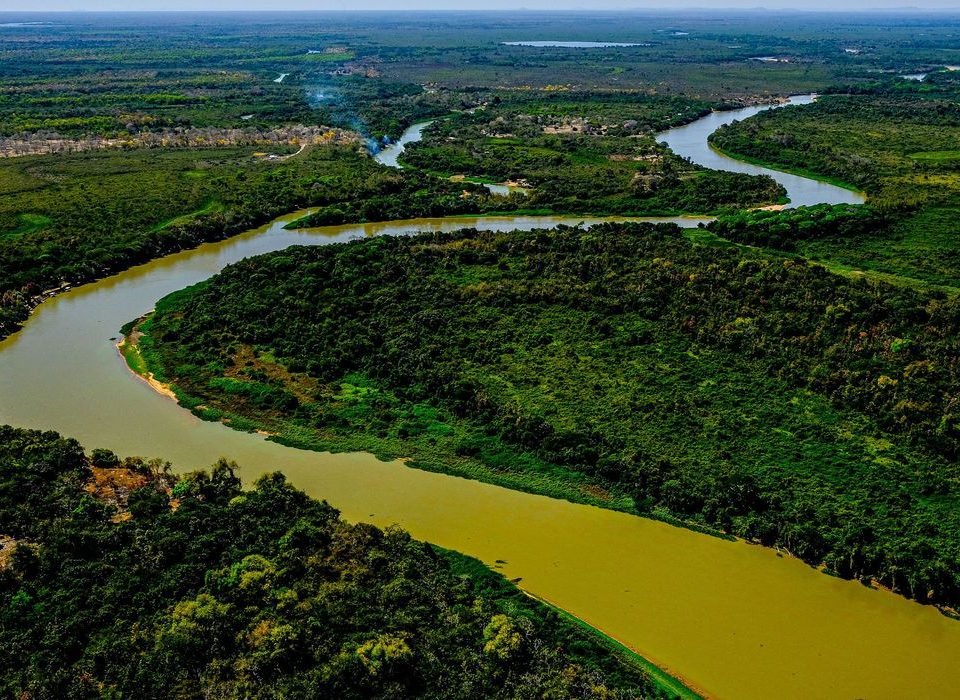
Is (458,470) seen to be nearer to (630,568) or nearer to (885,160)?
(630,568)

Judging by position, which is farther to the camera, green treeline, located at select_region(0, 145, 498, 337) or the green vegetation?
the green vegetation

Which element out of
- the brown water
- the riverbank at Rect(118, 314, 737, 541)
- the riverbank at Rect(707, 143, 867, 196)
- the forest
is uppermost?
the riverbank at Rect(707, 143, 867, 196)

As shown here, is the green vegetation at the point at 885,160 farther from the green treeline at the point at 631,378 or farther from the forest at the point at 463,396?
the green treeline at the point at 631,378

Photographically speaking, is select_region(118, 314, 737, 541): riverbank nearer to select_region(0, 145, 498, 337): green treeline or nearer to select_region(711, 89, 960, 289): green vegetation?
select_region(0, 145, 498, 337): green treeline

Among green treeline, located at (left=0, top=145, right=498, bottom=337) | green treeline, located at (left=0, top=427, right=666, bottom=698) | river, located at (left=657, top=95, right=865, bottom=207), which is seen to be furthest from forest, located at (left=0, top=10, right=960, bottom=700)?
river, located at (left=657, top=95, right=865, bottom=207)

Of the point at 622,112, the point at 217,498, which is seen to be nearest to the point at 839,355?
the point at 217,498

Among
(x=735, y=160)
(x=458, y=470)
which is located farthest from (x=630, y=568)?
(x=735, y=160)
